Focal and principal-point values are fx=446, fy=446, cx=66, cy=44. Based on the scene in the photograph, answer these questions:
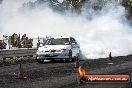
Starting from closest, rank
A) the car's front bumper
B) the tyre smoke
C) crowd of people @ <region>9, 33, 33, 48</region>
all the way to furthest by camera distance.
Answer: the car's front bumper
crowd of people @ <region>9, 33, 33, 48</region>
the tyre smoke

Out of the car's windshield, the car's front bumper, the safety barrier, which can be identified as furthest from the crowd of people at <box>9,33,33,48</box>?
the car's front bumper

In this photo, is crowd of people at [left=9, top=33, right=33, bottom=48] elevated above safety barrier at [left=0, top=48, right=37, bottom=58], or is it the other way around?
crowd of people at [left=9, top=33, right=33, bottom=48]

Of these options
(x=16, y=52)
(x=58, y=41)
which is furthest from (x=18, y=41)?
(x=58, y=41)

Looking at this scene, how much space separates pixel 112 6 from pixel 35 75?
35.5 metres

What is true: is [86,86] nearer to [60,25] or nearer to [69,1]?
[60,25]

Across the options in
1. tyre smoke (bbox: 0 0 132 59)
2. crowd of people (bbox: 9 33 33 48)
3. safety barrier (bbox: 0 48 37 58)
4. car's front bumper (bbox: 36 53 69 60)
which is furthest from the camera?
tyre smoke (bbox: 0 0 132 59)

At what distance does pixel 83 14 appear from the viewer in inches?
2375

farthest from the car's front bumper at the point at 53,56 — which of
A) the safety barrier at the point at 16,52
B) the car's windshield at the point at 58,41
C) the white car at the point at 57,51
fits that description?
the safety barrier at the point at 16,52

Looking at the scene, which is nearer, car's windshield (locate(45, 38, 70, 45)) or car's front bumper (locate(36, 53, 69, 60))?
car's front bumper (locate(36, 53, 69, 60))

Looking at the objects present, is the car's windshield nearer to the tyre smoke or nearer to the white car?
the white car

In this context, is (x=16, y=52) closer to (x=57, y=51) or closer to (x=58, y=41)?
(x=58, y=41)

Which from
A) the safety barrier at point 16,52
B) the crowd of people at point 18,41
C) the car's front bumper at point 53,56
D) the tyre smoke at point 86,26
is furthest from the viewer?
the tyre smoke at point 86,26

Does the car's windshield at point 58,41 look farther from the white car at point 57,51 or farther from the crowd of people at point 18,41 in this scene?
the crowd of people at point 18,41

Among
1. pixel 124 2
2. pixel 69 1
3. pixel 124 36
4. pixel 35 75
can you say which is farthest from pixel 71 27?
pixel 35 75
